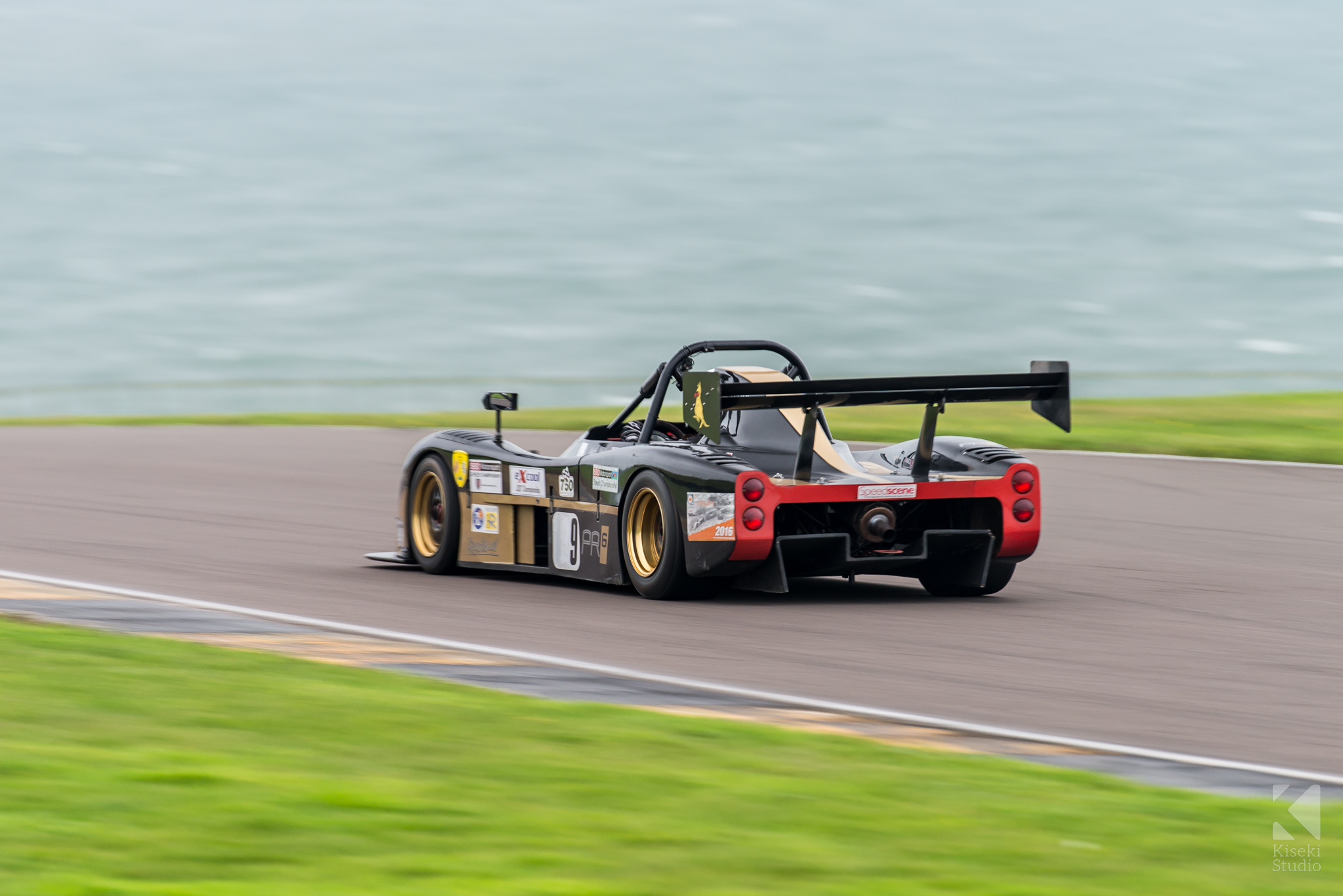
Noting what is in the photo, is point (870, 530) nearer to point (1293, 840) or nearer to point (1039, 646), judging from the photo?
point (1039, 646)

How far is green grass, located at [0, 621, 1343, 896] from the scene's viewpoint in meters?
4.52

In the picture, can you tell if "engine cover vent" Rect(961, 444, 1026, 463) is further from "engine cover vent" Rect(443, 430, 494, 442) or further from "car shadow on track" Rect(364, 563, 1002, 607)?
"engine cover vent" Rect(443, 430, 494, 442)

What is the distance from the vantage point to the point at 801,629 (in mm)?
9172

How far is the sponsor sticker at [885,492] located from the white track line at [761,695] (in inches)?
93.1

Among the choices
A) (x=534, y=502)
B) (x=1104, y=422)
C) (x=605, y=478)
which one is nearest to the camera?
(x=605, y=478)

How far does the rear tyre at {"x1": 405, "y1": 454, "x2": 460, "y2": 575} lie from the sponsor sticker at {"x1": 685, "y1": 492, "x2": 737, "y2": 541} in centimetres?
241

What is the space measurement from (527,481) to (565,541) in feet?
1.79

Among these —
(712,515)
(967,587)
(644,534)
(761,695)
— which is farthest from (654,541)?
(761,695)

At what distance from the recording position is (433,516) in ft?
39.9

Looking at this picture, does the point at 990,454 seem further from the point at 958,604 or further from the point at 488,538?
the point at 488,538

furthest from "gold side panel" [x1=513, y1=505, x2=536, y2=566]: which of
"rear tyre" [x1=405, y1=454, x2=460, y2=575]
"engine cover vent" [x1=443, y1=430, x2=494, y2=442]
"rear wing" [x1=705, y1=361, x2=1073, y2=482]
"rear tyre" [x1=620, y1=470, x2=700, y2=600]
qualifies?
"rear wing" [x1=705, y1=361, x2=1073, y2=482]

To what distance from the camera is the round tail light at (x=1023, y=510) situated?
10.5m

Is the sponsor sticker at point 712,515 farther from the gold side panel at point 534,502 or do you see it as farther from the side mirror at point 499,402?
the side mirror at point 499,402

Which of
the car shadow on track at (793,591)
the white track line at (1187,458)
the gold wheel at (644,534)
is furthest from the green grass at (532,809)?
the white track line at (1187,458)
